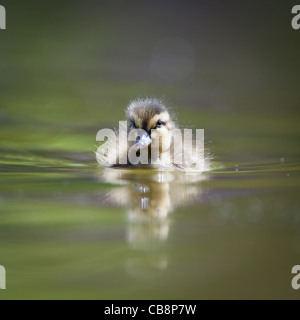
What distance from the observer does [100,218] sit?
1311 mm

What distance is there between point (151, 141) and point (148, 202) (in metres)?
1.35

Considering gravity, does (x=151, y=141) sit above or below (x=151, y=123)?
below

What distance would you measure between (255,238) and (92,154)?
7.82 feet

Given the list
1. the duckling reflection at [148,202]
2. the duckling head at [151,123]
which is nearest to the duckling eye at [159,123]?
the duckling head at [151,123]

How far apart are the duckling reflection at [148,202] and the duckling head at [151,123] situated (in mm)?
368

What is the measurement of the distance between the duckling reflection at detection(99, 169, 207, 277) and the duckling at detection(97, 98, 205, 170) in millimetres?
199

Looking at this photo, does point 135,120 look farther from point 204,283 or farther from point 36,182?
point 204,283

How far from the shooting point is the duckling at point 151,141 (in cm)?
281

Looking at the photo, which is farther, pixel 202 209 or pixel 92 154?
pixel 92 154

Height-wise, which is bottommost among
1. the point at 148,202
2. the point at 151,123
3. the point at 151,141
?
the point at 148,202

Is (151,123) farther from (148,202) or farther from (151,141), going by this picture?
(148,202)

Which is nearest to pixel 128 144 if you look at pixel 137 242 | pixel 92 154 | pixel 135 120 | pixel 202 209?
pixel 135 120

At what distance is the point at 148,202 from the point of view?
1551 mm

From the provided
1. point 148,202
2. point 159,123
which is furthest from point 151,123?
point 148,202
